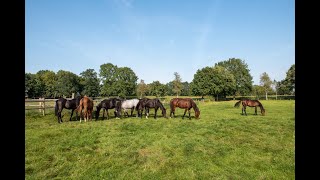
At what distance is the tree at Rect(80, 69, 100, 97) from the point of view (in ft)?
278

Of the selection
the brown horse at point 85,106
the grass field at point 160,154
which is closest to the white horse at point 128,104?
the brown horse at point 85,106

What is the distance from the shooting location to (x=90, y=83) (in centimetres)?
8681

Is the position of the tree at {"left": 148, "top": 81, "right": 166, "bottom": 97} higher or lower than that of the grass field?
higher

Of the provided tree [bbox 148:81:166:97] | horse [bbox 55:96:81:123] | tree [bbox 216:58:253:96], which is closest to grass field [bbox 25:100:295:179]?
horse [bbox 55:96:81:123]

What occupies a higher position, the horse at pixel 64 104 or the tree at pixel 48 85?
the tree at pixel 48 85

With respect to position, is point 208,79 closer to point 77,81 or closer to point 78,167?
point 77,81

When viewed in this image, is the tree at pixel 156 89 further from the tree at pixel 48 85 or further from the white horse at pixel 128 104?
the white horse at pixel 128 104

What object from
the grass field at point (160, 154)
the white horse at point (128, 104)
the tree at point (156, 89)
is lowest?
the grass field at point (160, 154)

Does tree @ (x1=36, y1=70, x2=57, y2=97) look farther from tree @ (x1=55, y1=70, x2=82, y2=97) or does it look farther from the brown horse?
the brown horse

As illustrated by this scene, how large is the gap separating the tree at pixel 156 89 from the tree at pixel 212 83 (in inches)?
900

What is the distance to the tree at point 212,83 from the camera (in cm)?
6231

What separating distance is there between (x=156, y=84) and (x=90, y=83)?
2625 centimetres
